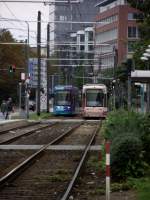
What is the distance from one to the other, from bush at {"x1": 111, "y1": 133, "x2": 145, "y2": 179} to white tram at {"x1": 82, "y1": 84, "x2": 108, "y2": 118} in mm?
50575

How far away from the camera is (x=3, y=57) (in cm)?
11438

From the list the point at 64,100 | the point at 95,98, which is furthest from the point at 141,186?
the point at 64,100

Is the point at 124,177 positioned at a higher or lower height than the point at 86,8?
lower

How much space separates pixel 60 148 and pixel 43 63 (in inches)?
2055

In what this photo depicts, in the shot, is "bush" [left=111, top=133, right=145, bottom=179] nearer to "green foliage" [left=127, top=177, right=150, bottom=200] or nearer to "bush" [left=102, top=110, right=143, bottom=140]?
"green foliage" [left=127, top=177, right=150, bottom=200]

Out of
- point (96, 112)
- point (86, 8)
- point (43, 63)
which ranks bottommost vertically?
point (96, 112)

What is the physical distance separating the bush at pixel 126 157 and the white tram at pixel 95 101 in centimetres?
5058

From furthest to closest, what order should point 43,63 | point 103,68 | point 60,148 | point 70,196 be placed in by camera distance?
point 103,68 < point 43,63 < point 60,148 < point 70,196

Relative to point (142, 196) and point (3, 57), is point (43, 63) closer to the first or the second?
point (3, 57)

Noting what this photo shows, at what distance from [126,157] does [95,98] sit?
5154cm

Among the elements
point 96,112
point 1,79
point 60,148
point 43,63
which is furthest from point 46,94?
point 60,148

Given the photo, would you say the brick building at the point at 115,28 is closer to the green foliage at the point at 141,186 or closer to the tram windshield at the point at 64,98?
the tram windshield at the point at 64,98

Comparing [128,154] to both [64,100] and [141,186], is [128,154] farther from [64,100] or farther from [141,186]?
[64,100]

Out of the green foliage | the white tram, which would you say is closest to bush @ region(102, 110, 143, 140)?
the green foliage
